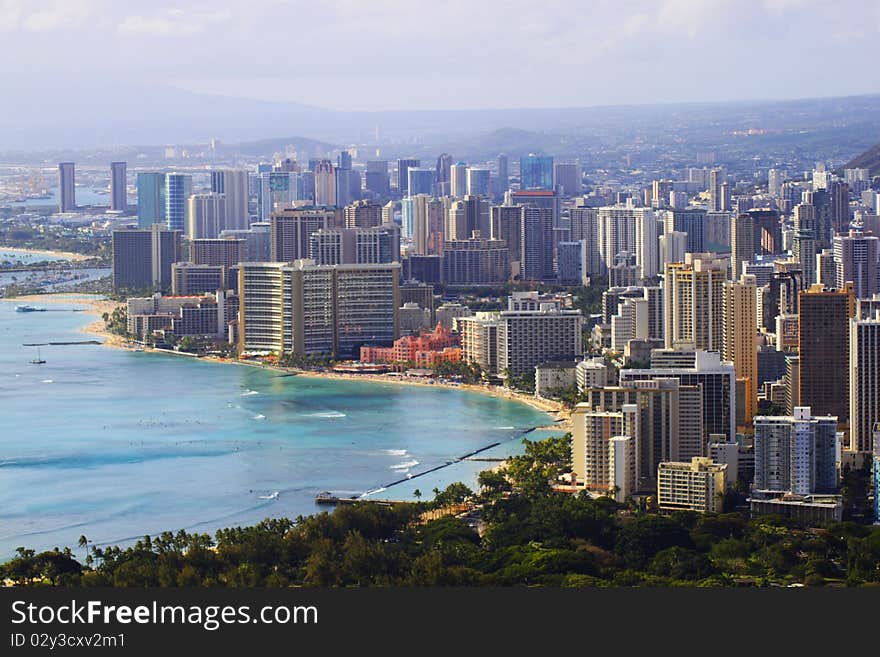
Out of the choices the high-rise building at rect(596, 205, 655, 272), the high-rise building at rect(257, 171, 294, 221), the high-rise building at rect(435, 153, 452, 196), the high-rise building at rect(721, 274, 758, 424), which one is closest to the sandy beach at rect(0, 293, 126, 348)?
the high-rise building at rect(596, 205, 655, 272)

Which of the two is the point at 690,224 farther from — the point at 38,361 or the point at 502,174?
the point at 502,174

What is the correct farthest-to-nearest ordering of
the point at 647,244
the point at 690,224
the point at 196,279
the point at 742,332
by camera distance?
the point at 690,224, the point at 647,244, the point at 196,279, the point at 742,332

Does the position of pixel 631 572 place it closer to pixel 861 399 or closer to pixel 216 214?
pixel 861 399

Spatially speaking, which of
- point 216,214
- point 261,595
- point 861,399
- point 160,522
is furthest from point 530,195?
point 261,595

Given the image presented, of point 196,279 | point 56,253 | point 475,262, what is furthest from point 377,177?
point 196,279

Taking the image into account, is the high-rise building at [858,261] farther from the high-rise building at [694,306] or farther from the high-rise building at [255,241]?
the high-rise building at [255,241]
